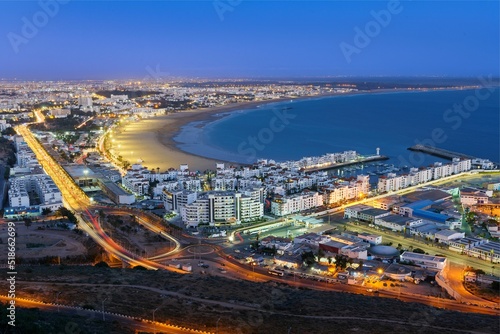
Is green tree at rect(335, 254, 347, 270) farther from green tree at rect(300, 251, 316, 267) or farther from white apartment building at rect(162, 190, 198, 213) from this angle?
white apartment building at rect(162, 190, 198, 213)

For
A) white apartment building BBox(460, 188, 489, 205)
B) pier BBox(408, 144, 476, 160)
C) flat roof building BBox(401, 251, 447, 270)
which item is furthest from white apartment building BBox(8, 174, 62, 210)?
pier BBox(408, 144, 476, 160)

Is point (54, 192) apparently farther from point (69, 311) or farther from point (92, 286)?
point (69, 311)

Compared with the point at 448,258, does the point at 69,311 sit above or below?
above

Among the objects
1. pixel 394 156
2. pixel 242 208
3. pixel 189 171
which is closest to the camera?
pixel 242 208

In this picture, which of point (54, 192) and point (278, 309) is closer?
point (278, 309)

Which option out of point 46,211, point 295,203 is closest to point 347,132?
point 295,203

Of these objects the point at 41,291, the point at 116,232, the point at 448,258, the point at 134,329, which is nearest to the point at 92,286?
the point at 41,291
